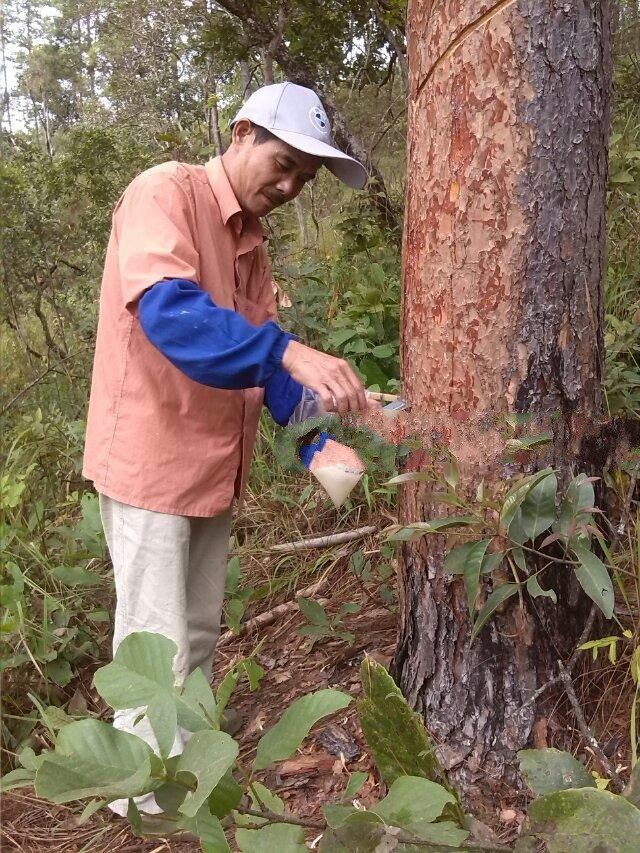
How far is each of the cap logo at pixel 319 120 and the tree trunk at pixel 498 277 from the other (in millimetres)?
254

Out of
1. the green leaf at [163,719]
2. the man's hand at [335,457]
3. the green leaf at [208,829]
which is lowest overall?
the green leaf at [208,829]

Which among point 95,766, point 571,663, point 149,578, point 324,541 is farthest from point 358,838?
point 324,541

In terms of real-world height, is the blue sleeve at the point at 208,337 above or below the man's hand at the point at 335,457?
above

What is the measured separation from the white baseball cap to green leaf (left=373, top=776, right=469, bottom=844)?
4.57 feet

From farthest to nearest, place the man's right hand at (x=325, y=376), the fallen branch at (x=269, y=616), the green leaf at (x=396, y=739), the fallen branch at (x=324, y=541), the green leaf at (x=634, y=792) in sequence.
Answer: the fallen branch at (x=324, y=541)
the fallen branch at (x=269, y=616)
the man's right hand at (x=325, y=376)
the green leaf at (x=396, y=739)
the green leaf at (x=634, y=792)

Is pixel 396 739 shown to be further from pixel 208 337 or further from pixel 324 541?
pixel 324 541

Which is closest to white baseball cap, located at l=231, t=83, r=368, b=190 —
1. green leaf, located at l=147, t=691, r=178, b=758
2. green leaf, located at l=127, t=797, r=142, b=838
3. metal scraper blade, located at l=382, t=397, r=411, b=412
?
metal scraper blade, located at l=382, t=397, r=411, b=412

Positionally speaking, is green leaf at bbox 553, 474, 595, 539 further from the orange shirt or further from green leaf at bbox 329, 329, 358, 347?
green leaf at bbox 329, 329, 358, 347

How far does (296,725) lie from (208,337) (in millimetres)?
865

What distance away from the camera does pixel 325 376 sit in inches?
59.7

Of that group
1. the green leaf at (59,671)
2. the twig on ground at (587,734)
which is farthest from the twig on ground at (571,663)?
the green leaf at (59,671)

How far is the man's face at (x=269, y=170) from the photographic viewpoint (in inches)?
73.9

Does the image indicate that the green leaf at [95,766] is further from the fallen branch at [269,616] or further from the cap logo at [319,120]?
the fallen branch at [269,616]

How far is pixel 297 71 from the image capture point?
429 cm
